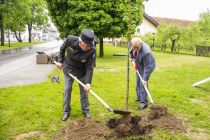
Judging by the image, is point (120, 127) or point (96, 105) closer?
point (120, 127)

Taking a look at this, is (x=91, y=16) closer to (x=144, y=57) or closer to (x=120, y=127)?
(x=144, y=57)

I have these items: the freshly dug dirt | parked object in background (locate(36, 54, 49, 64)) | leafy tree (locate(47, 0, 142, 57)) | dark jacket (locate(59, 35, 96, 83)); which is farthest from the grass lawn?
leafy tree (locate(47, 0, 142, 57))

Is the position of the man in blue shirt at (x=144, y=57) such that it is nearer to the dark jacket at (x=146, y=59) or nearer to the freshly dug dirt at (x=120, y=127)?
the dark jacket at (x=146, y=59)

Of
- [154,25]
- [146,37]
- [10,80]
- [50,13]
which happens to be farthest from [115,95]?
[154,25]

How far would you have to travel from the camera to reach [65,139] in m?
5.66

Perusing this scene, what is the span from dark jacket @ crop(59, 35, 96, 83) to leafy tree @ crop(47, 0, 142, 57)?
13.9 m

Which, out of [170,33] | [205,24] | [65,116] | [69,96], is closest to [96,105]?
[65,116]

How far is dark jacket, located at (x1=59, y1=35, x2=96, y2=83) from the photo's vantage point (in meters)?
6.17

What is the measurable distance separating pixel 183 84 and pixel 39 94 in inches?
233

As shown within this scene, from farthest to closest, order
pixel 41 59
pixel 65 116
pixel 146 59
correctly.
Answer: pixel 41 59
pixel 146 59
pixel 65 116

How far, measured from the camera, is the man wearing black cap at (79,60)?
586 cm

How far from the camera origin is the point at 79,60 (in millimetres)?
6277

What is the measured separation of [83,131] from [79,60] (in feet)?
4.89

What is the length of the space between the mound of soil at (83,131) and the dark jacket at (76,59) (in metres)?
0.90
